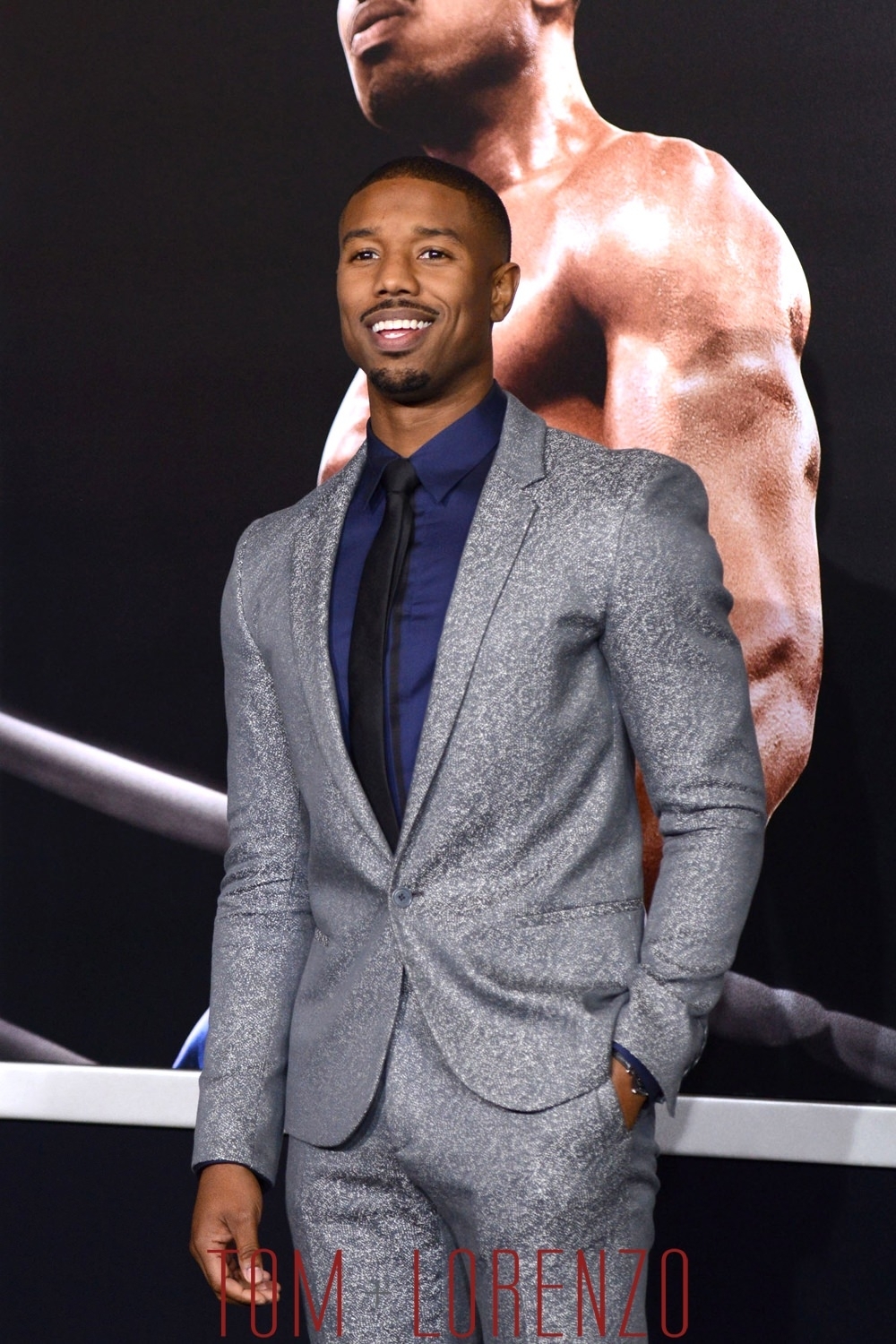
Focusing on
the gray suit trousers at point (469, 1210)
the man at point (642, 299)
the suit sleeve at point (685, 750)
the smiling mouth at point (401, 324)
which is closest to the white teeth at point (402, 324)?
the smiling mouth at point (401, 324)

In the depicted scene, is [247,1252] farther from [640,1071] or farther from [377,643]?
[377,643]

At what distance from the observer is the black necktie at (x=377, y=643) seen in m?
1.51

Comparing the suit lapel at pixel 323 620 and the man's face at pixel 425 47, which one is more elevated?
the man's face at pixel 425 47

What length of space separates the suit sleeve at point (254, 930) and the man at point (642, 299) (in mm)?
823

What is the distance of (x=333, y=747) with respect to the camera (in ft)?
4.98

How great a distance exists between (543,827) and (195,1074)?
4.27 ft

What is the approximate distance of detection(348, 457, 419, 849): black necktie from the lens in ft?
4.97

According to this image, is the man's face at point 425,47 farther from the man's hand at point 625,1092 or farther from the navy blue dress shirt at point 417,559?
the man's hand at point 625,1092

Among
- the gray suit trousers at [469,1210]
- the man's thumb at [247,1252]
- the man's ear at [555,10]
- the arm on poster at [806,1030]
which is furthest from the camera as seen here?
the man's ear at [555,10]

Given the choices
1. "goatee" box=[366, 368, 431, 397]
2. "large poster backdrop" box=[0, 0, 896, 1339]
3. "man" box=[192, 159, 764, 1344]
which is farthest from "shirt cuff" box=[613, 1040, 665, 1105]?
"large poster backdrop" box=[0, 0, 896, 1339]

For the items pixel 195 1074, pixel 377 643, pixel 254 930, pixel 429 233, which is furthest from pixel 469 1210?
pixel 195 1074

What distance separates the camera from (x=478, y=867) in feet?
4.78

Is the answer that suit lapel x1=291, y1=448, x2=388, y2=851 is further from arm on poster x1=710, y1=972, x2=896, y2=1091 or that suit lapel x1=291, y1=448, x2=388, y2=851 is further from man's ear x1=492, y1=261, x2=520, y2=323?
arm on poster x1=710, y1=972, x2=896, y2=1091

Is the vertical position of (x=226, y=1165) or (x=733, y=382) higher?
(x=733, y=382)
